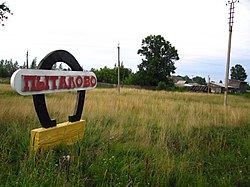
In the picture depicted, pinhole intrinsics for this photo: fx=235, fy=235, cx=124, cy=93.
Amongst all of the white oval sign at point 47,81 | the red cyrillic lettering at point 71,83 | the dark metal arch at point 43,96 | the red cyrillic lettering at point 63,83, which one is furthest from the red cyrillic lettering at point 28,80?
the red cyrillic lettering at point 71,83

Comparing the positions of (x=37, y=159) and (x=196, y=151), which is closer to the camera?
(x=37, y=159)

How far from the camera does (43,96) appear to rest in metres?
4.00

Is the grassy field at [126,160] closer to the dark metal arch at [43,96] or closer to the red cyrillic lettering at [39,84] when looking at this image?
the dark metal arch at [43,96]

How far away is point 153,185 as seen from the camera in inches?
130

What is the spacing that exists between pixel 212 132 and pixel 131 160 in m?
3.87

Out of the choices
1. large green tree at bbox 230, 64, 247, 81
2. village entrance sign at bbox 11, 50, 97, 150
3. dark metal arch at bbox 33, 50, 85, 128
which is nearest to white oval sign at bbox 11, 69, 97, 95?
village entrance sign at bbox 11, 50, 97, 150

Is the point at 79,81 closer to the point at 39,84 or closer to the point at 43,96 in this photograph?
the point at 43,96

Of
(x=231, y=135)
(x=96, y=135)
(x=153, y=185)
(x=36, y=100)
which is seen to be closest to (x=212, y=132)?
(x=231, y=135)

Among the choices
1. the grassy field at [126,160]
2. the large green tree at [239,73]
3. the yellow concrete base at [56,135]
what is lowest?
the grassy field at [126,160]

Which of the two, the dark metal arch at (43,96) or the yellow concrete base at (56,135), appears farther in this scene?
the dark metal arch at (43,96)

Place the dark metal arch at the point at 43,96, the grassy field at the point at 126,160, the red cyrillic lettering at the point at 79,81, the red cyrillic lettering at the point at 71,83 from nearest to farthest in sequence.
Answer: the grassy field at the point at 126,160 < the dark metal arch at the point at 43,96 < the red cyrillic lettering at the point at 71,83 < the red cyrillic lettering at the point at 79,81

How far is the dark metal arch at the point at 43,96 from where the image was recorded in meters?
3.97

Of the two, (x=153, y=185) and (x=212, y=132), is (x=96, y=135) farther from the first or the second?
(x=212, y=132)

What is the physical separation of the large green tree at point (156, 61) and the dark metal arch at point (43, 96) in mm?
47903
